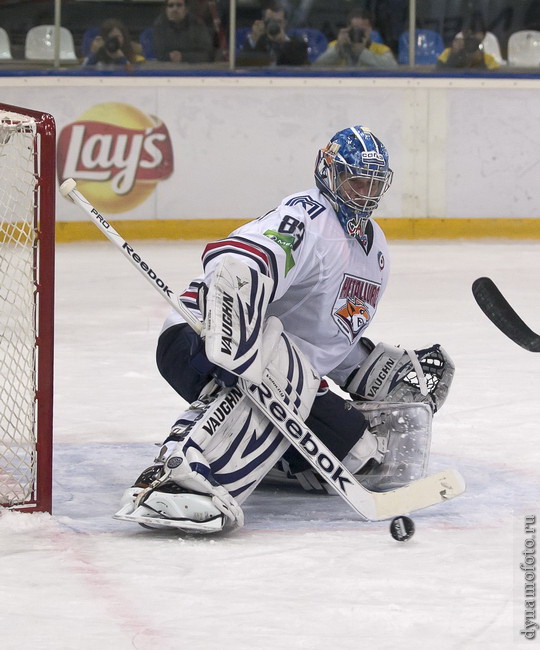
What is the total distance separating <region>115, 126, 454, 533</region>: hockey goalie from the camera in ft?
9.00

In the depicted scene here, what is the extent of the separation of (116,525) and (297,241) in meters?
0.70

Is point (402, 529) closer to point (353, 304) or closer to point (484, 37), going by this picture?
point (353, 304)

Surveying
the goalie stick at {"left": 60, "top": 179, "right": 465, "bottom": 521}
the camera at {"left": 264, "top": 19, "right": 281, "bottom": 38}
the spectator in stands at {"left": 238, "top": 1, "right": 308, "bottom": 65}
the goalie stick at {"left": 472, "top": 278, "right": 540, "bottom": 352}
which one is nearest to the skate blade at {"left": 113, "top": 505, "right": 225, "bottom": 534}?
the goalie stick at {"left": 60, "top": 179, "right": 465, "bottom": 521}

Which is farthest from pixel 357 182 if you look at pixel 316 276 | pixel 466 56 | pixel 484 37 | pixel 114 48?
pixel 484 37

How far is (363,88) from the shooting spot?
7.83 meters

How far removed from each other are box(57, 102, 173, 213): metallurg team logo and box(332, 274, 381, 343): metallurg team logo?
4.61 meters

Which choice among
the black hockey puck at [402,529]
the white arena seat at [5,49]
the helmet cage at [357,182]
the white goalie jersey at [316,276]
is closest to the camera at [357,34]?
the white arena seat at [5,49]

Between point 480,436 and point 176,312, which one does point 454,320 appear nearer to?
point 480,436

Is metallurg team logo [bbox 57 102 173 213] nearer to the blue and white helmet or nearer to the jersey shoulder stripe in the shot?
the blue and white helmet

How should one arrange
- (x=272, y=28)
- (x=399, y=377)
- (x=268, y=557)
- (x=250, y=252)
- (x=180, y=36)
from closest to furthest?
1. (x=268, y=557)
2. (x=250, y=252)
3. (x=399, y=377)
4. (x=180, y=36)
5. (x=272, y=28)

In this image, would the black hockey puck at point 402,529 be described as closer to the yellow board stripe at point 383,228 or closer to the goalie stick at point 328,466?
the goalie stick at point 328,466

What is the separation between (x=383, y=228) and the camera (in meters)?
7.85

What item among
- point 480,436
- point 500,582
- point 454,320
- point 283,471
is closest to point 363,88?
point 454,320

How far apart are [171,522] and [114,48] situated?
5381 mm
